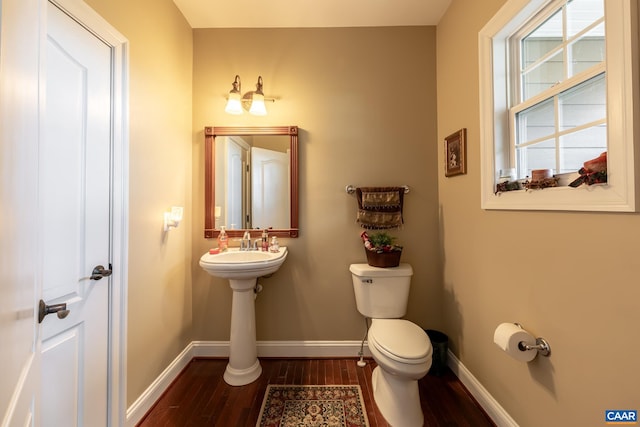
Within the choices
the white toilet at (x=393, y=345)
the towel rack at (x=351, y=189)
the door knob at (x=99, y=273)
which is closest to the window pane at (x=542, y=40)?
the towel rack at (x=351, y=189)

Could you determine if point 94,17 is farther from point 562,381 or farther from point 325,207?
point 562,381

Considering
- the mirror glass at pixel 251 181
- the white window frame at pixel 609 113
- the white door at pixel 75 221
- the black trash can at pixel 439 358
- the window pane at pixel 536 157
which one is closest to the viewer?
the white window frame at pixel 609 113

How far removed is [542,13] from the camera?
121 cm

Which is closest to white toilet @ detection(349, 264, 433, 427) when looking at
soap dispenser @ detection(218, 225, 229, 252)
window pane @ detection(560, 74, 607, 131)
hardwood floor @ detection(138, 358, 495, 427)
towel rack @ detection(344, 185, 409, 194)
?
hardwood floor @ detection(138, 358, 495, 427)

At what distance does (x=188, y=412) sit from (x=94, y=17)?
214cm

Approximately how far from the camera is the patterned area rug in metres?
1.43

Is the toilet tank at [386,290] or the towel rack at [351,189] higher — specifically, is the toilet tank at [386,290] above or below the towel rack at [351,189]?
below

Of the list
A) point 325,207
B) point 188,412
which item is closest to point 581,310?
point 325,207

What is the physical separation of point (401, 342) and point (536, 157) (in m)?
1.22

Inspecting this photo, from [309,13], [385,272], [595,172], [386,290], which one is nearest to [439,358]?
[386,290]

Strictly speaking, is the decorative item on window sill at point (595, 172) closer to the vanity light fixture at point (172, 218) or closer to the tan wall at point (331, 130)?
the tan wall at point (331, 130)

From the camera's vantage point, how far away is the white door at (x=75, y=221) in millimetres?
991

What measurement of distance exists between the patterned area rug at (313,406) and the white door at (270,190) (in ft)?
3.74

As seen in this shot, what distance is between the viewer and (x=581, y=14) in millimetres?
1082
